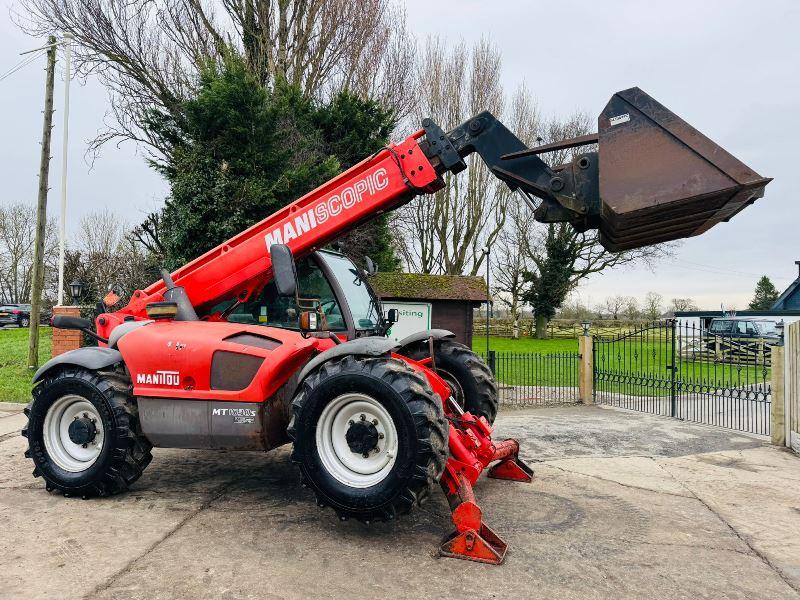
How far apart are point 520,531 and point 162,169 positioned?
1271cm

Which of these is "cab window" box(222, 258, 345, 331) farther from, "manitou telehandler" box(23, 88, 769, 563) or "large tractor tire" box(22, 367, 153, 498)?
"large tractor tire" box(22, 367, 153, 498)

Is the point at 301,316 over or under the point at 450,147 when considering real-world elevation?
under

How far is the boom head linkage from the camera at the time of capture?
387 cm

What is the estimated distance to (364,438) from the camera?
157 inches

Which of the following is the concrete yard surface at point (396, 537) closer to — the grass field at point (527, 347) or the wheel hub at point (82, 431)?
the wheel hub at point (82, 431)

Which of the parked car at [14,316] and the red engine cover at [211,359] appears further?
the parked car at [14,316]

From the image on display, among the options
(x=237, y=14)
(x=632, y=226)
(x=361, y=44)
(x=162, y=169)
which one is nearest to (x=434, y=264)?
(x=361, y=44)

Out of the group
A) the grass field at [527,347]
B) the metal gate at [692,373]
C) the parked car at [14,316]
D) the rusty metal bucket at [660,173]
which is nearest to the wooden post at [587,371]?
the metal gate at [692,373]

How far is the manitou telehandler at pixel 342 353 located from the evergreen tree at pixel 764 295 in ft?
166

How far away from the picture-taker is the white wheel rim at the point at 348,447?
13.0 feet

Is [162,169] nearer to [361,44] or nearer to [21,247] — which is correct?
[361,44]

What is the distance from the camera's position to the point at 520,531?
417cm

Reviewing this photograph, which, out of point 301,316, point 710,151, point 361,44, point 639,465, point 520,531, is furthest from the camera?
point 361,44

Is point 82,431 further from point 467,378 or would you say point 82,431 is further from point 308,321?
point 467,378
